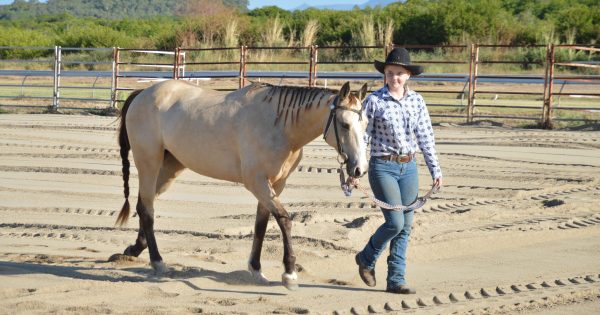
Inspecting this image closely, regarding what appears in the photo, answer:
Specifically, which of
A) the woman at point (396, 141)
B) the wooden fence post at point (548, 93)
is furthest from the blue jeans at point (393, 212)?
the wooden fence post at point (548, 93)

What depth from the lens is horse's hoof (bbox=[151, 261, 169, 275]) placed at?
24.9ft

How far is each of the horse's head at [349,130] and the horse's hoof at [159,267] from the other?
1.77 meters

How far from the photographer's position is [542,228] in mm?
9656

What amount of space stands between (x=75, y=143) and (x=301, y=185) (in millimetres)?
5672

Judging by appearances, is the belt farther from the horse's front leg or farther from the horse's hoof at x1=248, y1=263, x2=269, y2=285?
the horse's hoof at x1=248, y1=263, x2=269, y2=285

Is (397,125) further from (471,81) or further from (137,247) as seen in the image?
(471,81)

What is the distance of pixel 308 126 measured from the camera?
726 centimetres

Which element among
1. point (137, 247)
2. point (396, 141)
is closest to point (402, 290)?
point (396, 141)

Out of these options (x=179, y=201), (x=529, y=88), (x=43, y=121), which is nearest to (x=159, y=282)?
(x=179, y=201)

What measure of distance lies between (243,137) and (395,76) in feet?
4.43

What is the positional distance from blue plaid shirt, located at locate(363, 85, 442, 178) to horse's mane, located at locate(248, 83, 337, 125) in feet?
1.47

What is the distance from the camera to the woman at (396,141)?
22.3 feet

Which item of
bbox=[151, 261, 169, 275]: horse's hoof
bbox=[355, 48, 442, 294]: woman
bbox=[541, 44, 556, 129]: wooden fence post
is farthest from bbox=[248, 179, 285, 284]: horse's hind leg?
bbox=[541, 44, 556, 129]: wooden fence post

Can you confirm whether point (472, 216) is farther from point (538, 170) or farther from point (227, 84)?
point (227, 84)
